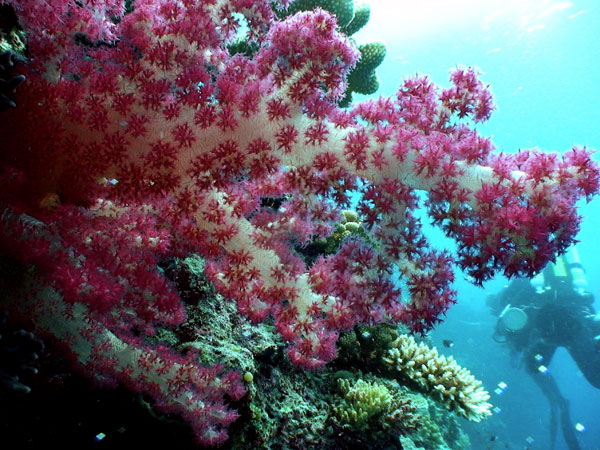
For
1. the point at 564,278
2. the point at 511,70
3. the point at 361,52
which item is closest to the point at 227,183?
the point at 361,52

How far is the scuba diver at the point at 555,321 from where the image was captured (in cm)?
1683

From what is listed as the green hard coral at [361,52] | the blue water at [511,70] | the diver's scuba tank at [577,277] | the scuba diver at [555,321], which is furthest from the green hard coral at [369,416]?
the blue water at [511,70]

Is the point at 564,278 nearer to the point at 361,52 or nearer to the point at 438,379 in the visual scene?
the point at 438,379

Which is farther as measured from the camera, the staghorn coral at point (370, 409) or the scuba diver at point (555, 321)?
the scuba diver at point (555, 321)

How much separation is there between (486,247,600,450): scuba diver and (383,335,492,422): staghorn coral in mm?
14971

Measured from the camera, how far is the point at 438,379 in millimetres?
4906

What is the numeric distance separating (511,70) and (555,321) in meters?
33.2

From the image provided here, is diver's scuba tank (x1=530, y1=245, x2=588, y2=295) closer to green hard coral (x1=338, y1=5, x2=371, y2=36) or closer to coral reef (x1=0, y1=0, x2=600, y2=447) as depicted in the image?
green hard coral (x1=338, y1=5, x2=371, y2=36)

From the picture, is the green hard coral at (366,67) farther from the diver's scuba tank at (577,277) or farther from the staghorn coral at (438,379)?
the diver's scuba tank at (577,277)

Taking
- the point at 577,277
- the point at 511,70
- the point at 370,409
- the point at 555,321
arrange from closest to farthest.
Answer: the point at 370,409 < the point at 555,321 < the point at 577,277 < the point at 511,70

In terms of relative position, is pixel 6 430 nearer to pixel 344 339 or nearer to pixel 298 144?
pixel 298 144

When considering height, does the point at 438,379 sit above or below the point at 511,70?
below

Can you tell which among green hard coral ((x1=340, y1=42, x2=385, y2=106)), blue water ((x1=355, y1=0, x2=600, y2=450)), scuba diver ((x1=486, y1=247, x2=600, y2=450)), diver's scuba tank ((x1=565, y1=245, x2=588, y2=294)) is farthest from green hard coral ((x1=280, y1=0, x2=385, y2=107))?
blue water ((x1=355, y1=0, x2=600, y2=450))

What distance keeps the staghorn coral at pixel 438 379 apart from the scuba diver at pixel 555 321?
14971 mm
